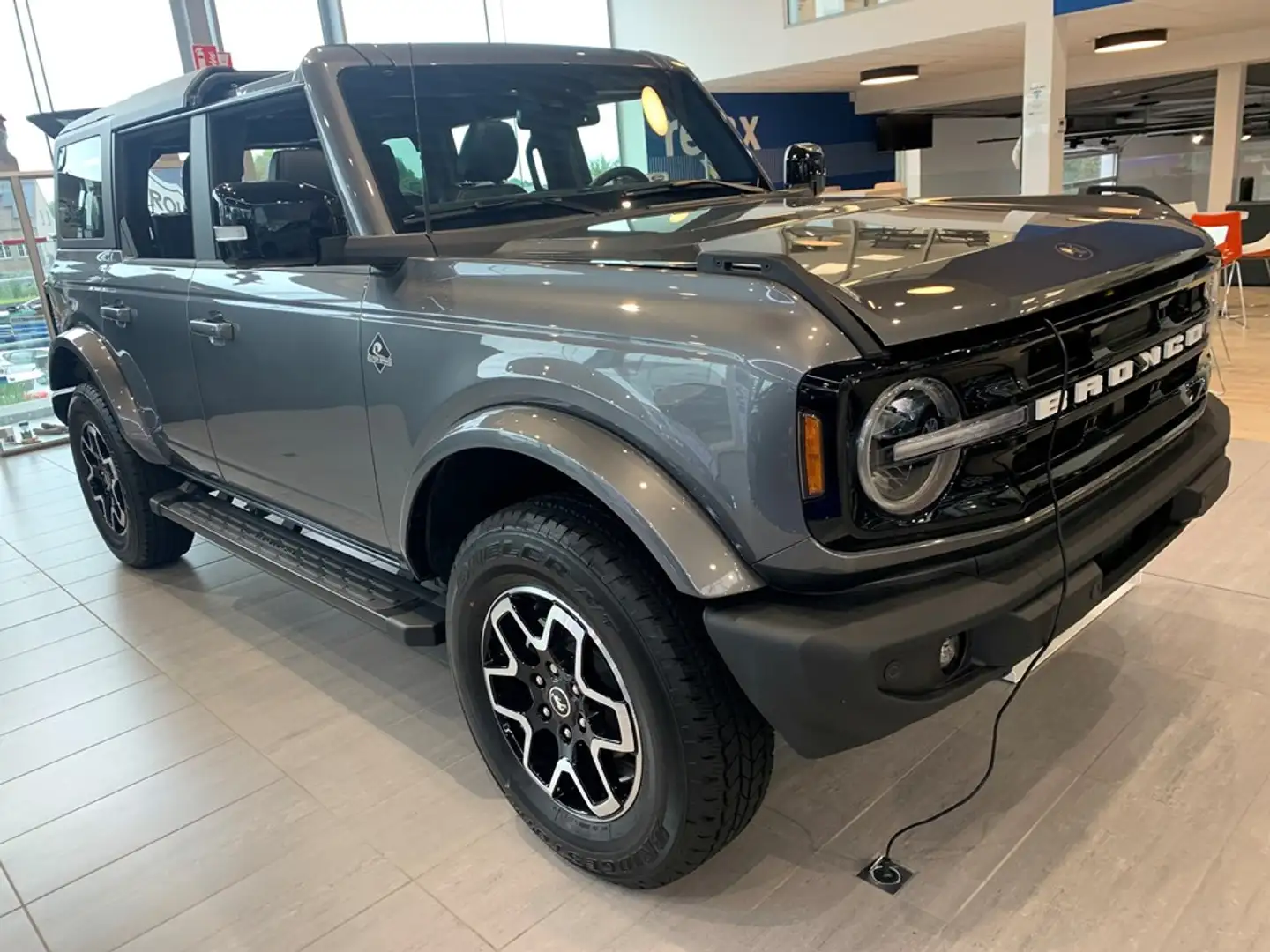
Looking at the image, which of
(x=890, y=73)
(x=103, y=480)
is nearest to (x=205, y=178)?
(x=103, y=480)

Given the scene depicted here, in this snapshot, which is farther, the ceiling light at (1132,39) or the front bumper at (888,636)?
the ceiling light at (1132,39)

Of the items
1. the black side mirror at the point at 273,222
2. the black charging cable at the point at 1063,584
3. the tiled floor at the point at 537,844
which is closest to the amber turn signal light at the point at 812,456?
the black charging cable at the point at 1063,584

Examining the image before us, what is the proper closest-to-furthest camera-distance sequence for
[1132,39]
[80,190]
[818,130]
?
[80,190] → [1132,39] → [818,130]

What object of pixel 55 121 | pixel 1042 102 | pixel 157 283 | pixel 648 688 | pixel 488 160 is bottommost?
pixel 648 688

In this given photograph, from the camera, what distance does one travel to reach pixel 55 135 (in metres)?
3.81

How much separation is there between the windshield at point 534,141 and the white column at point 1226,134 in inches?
407

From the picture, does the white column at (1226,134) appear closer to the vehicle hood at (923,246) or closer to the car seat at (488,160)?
the vehicle hood at (923,246)

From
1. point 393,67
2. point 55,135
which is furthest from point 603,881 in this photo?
point 55,135

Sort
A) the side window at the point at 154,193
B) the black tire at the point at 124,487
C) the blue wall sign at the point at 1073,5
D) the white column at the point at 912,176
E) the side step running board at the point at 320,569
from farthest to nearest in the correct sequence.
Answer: the white column at the point at 912,176 < the blue wall sign at the point at 1073,5 < the black tire at the point at 124,487 < the side window at the point at 154,193 < the side step running board at the point at 320,569

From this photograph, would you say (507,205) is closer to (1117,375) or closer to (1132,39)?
(1117,375)

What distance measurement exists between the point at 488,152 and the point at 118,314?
157cm

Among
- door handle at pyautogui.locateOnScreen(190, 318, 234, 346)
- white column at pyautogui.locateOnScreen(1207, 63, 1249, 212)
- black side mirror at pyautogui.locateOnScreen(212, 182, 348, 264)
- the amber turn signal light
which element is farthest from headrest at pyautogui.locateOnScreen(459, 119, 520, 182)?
white column at pyautogui.locateOnScreen(1207, 63, 1249, 212)

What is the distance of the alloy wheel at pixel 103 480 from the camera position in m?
3.64

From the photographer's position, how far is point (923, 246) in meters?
1.70
